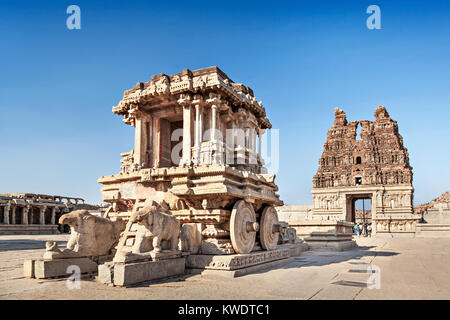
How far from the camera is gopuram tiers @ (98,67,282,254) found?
7.98 meters

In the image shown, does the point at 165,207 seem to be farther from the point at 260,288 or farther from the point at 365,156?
the point at 365,156

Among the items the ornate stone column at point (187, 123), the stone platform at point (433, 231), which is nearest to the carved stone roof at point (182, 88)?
the ornate stone column at point (187, 123)

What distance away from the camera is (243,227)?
8352 mm

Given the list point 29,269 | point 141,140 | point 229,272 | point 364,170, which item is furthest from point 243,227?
point 364,170

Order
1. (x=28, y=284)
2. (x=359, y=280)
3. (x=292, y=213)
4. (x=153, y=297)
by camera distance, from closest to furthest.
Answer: (x=153, y=297)
(x=28, y=284)
(x=359, y=280)
(x=292, y=213)

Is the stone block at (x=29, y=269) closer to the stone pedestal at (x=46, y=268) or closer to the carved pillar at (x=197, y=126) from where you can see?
the stone pedestal at (x=46, y=268)

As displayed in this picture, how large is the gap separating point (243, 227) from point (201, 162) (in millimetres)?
2608

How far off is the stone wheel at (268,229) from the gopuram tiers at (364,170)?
38.4 m

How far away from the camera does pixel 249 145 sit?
40.6 ft

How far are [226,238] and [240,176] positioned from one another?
4.92ft

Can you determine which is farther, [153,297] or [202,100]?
[202,100]

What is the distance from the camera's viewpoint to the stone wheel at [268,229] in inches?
377
